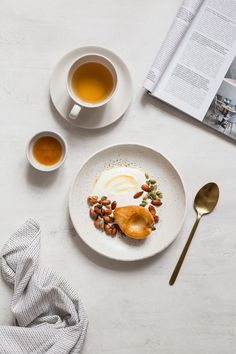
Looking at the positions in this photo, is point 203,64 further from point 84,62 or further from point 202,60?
point 84,62

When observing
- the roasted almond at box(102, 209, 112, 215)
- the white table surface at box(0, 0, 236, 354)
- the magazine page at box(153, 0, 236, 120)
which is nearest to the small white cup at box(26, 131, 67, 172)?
the white table surface at box(0, 0, 236, 354)

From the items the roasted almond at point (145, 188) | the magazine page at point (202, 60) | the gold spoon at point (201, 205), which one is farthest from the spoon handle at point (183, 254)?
the magazine page at point (202, 60)

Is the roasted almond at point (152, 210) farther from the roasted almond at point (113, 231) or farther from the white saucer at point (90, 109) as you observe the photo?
the white saucer at point (90, 109)

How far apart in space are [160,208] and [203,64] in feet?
1.13

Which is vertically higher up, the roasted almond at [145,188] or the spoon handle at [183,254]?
the roasted almond at [145,188]

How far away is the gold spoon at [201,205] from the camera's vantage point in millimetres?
1038

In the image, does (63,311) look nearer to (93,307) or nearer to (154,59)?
(93,307)

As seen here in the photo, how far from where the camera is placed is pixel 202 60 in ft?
3.43

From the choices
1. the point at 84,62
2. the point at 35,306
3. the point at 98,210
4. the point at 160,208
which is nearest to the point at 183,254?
the point at 160,208

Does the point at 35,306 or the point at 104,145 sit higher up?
the point at 104,145

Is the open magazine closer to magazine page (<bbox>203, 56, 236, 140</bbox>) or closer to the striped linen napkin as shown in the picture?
magazine page (<bbox>203, 56, 236, 140</bbox>)

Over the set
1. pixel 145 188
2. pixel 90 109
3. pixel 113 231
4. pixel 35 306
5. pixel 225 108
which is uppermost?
pixel 225 108

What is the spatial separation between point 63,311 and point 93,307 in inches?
2.7

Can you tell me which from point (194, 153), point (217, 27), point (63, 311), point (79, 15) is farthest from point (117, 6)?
point (63, 311)
